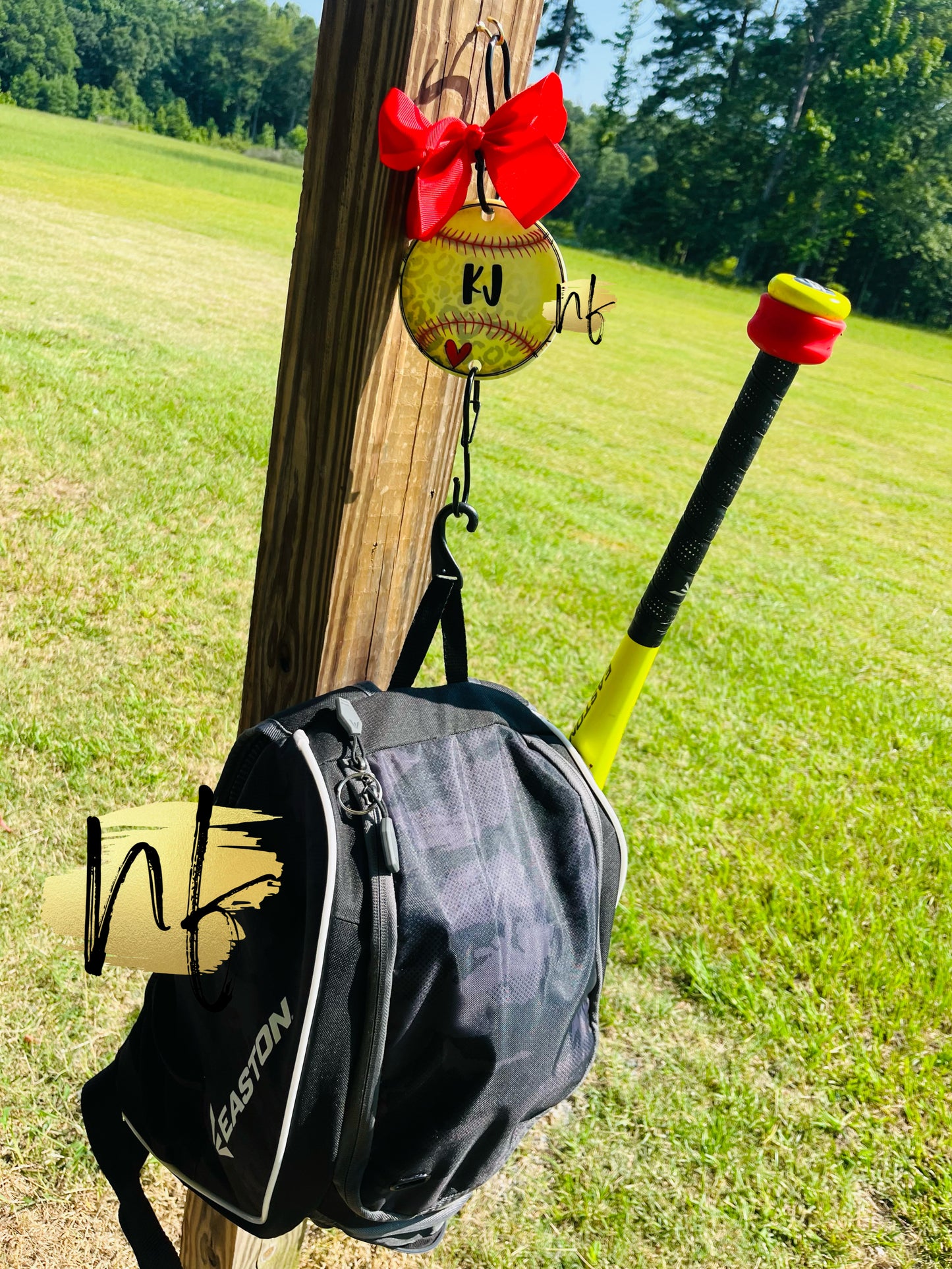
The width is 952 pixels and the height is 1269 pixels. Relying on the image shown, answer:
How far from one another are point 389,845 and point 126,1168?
1.55 ft

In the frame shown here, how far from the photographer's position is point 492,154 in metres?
0.76

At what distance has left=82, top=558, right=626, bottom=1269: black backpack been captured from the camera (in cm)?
71

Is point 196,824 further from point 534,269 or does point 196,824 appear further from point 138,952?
point 534,269

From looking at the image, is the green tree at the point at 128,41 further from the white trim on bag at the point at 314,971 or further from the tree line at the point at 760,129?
the white trim on bag at the point at 314,971

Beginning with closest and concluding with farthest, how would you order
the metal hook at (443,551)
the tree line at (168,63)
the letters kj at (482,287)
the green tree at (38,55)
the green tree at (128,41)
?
the letters kj at (482,287), the metal hook at (443,551), the green tree at (38,55), the tree line at (168,63), the green tree at (128,41)

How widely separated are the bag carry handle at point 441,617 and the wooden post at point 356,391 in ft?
0.10

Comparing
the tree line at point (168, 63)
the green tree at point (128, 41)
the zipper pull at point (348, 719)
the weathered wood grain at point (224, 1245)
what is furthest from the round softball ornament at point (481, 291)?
the green tree at point (128, 41)

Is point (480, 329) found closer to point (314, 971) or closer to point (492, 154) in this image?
point (492, 154)

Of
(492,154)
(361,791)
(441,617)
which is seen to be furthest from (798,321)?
(361,791)

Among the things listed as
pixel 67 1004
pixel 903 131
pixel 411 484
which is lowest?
pixel 67 1004

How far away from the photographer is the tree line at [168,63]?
1104 inches

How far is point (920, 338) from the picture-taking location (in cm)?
2581

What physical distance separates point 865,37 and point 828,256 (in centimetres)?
698

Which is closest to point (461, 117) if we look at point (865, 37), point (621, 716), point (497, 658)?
point (621, 716)
